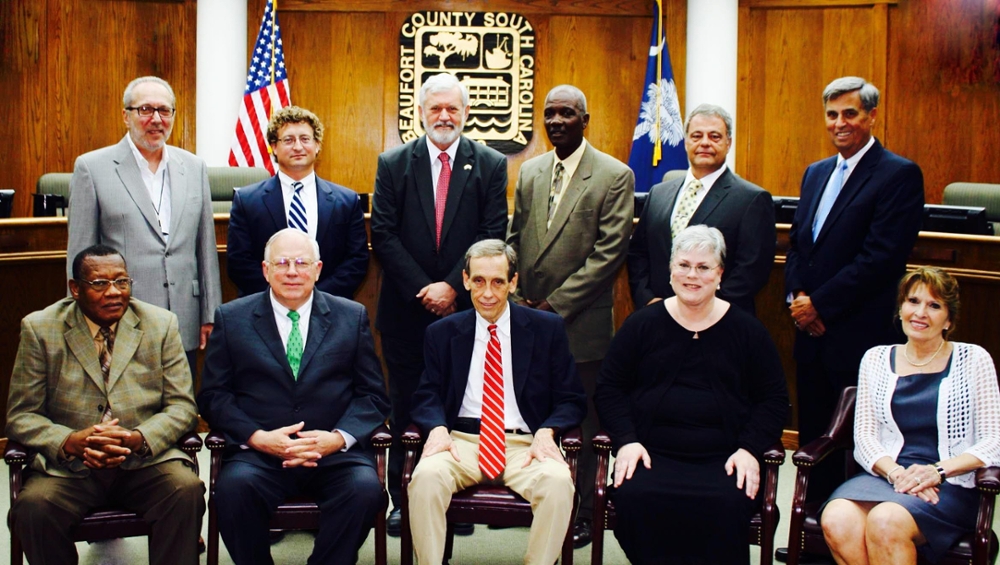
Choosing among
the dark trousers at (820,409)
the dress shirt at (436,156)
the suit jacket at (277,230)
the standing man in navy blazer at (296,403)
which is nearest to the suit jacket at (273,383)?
the standing man in navy blazer at (296,403)

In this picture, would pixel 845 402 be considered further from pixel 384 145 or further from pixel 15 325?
pixel 384 145

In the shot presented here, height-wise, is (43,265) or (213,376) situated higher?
(43,265)

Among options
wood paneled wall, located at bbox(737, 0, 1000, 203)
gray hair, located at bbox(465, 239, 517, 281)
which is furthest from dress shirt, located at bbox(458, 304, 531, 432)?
wood paneled wall, located at bbox(737, 0, 1000, 203)

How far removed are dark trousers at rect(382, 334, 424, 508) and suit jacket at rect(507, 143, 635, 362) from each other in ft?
1.75

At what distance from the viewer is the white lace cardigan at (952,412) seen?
3025mm

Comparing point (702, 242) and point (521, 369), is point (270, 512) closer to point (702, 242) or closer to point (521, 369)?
point (521, 369)

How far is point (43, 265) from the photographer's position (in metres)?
4.68

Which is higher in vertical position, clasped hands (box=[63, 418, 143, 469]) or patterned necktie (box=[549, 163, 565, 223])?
patterned necktie (box=[549, 163, 565, 223])

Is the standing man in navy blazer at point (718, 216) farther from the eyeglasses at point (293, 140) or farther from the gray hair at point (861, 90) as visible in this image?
the eyeglasses at point (293, 140)

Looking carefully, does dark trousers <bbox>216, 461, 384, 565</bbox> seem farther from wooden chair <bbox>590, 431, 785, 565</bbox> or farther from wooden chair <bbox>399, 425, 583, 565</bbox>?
wooden chair <bbox>590, 431, 785, 565</bbox>

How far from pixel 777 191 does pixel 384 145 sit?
10.7ft

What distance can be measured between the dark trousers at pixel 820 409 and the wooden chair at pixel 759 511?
1.93 feet

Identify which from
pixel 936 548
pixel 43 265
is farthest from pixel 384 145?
pixel 936 548

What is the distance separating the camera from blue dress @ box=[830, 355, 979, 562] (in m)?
2.89
